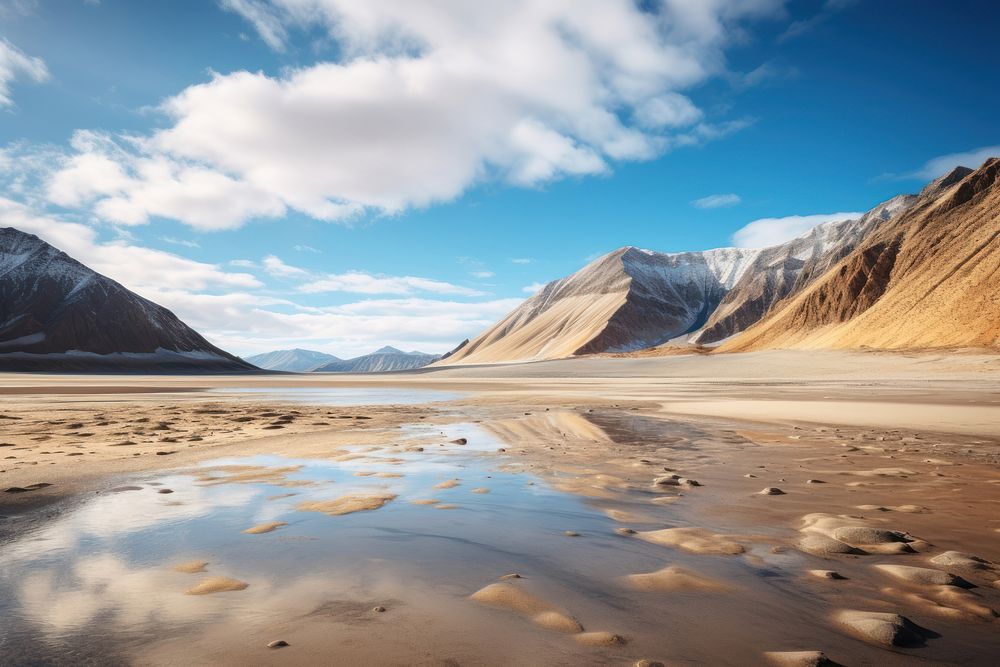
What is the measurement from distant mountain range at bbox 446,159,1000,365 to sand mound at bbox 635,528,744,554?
52842 mm

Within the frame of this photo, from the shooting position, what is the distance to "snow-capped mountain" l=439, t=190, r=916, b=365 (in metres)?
149

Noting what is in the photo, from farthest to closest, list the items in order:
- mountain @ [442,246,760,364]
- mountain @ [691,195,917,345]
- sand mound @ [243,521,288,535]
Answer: mountain @ [442,246,760,364] < mountain @ [691,195,917,345] < sand mound @ [243,521,288,535]

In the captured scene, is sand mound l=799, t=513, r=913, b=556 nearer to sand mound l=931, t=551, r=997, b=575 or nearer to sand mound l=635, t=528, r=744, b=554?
sand mound l=931, t=551, r=997, b=575

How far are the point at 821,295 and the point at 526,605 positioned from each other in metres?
112

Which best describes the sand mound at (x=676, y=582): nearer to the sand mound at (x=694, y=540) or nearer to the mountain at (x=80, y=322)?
the sand mound at (x=694, y=540)

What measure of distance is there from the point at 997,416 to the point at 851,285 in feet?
308

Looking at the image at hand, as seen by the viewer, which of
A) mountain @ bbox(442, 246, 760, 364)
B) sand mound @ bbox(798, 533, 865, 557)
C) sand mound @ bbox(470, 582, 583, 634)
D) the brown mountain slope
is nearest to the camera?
sand mound @ bbox(470, 582, 583, 634)

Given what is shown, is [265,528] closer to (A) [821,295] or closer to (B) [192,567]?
(B) [192,567]

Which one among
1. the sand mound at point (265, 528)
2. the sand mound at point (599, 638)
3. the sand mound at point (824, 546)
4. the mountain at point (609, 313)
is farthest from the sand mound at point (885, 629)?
the mountain at point (609, 313)

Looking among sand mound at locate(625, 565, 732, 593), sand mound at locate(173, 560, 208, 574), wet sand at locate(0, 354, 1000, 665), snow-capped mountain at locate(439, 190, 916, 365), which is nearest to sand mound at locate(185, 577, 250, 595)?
wet sand at locate(0, 354, 1000, 665)

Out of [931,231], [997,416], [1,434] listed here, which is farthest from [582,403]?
[931,231]

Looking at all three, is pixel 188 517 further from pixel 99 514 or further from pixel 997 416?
pixel 997 416

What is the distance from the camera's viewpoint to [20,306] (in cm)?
13712

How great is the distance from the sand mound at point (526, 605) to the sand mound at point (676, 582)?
69cm
